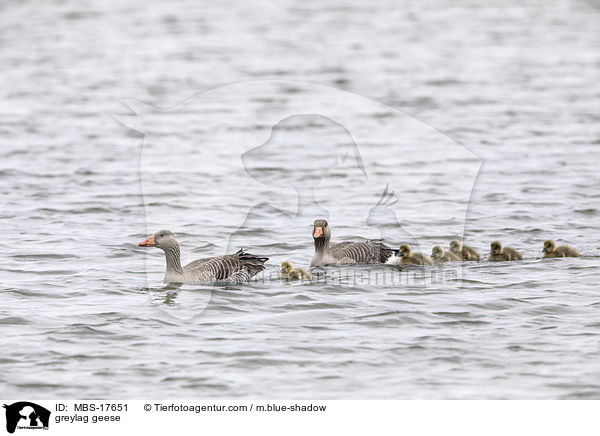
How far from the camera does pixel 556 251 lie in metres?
13.3

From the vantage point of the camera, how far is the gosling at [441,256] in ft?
43.0

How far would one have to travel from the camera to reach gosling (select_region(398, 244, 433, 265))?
13.1 m

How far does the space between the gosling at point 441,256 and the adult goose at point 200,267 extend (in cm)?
238

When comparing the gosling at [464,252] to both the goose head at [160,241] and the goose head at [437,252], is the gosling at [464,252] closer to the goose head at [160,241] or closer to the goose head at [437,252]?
the goose head at [437,252]

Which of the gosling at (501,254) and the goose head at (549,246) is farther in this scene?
the goose head at (549,246)

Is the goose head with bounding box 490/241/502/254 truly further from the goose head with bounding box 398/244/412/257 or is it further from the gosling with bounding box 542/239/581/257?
the goose head with bounding box 398/244/412/257

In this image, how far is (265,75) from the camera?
92.8 ft

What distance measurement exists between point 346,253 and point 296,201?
15.9ft

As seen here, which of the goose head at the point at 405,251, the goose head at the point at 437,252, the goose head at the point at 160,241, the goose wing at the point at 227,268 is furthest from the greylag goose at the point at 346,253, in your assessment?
the goose head at the point at 160,241

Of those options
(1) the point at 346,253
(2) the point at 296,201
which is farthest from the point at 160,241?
(2) the point at 296,201

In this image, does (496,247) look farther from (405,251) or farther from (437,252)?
(405,251)
